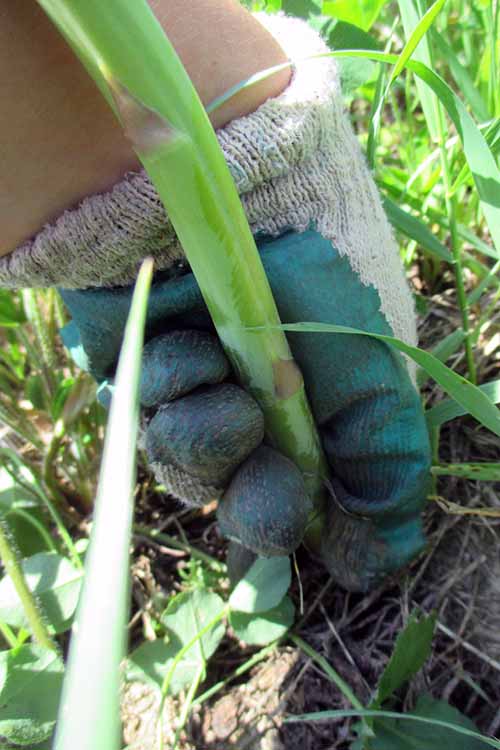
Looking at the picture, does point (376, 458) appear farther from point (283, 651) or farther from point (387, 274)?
point (283, 651)

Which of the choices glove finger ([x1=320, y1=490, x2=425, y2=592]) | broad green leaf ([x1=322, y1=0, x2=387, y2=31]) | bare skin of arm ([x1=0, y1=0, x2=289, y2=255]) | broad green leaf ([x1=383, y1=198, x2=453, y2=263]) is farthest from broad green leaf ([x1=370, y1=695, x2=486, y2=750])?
broad green leaf ([x1=322, y1=0, x2=387, y2=31])

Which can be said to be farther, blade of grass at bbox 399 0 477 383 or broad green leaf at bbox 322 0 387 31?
broad green leaf at bbox 322 0 387 31

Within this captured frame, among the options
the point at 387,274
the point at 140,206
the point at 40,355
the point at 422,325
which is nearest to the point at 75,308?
Result: the point at 140,206

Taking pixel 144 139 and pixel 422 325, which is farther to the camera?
pixel 422 325

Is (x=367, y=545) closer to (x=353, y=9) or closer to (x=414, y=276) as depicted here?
(x=414, y=276)

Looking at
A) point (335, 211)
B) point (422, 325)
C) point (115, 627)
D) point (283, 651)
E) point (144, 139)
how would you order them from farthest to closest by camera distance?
point (422, 325) < point (283, 651) < point (335, 211) < point (144, 139) < point (115, 627)

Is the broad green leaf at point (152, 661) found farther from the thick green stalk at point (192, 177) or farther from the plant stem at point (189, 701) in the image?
the thick green stalk at point (192, 177)

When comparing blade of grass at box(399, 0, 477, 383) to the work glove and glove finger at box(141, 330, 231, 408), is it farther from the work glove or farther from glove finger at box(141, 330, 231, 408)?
glove finger at box(141, 330, 231, 408)
